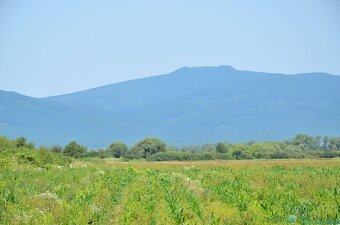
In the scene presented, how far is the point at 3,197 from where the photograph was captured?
22.8 meters

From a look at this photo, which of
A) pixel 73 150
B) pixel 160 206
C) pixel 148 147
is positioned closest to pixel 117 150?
pixel 148 147

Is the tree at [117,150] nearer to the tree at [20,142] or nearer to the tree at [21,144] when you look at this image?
the tree at [21,144]

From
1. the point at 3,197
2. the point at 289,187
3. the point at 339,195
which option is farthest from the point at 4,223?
the point at 289,187

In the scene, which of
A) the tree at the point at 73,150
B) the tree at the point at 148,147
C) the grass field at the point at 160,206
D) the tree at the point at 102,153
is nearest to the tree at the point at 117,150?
the tree at the point at 148,147

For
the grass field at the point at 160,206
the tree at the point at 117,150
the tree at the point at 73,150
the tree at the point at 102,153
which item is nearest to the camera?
the grass field at the point at 160,206

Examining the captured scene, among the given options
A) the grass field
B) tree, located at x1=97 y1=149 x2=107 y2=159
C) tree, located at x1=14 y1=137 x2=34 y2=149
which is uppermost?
tree, located at x1=14 y1=137 x2=34 y2=149

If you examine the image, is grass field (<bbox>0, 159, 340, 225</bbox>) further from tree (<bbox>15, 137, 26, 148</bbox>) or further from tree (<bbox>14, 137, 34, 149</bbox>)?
tree (<bbox>14, 137, 34, 149</bbox>)

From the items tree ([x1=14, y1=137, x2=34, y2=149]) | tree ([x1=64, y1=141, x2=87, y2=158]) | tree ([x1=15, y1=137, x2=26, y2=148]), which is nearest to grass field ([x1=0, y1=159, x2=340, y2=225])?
tree ([x1=15, y1=137, x2=26, y2=148])

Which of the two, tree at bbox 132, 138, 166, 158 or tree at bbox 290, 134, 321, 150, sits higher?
tree at bbox 290, 134, 321, 150

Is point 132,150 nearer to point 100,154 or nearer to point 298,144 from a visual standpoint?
point 100,154

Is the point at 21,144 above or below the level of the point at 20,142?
below

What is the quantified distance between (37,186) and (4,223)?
431 inches

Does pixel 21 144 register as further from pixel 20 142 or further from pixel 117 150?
pixel 117 150

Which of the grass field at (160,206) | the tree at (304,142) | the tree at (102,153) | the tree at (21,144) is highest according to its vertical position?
the tree at (304,142)
